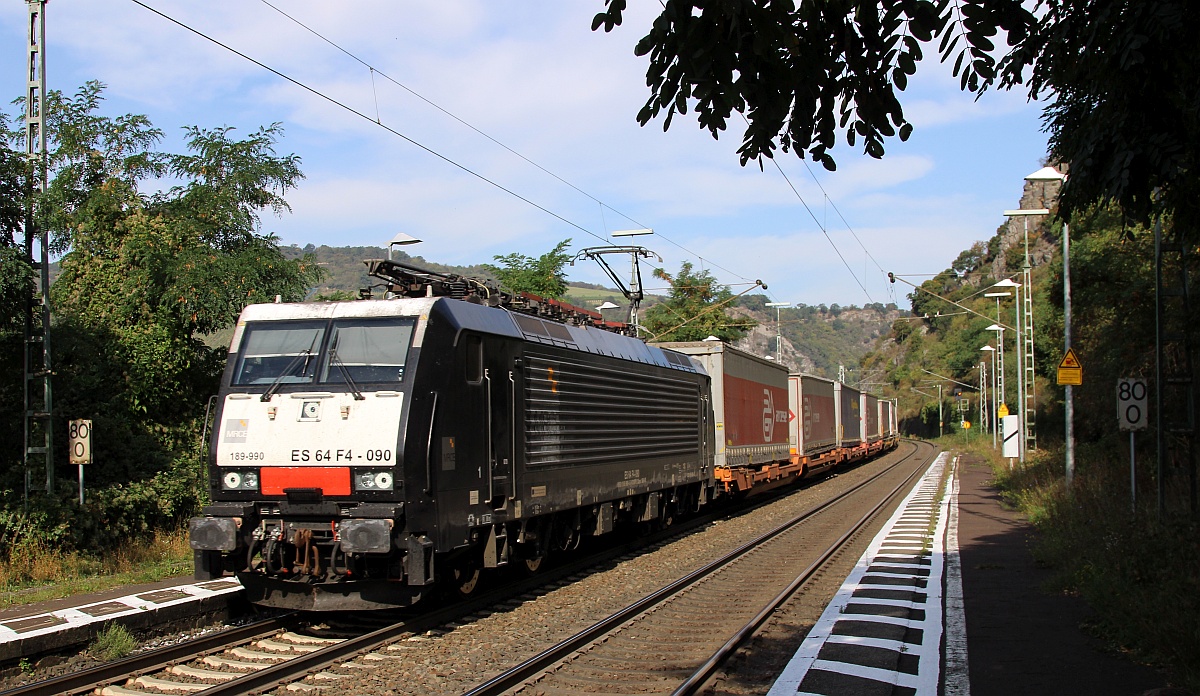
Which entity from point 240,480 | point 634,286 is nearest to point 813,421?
point 634,286

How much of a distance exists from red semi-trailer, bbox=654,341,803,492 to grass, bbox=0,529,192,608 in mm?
10055

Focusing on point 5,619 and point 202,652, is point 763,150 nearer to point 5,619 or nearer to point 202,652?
point 202,652

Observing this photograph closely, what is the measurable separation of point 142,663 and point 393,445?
2571mm

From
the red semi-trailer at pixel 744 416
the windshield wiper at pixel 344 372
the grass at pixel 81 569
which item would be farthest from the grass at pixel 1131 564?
the grass at pixel 81 569

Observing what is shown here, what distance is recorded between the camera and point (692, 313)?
46.1 meters

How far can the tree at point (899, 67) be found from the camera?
190 inches

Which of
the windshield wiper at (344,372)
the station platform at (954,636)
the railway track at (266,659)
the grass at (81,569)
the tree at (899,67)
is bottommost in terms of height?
the station platform at (954,636)

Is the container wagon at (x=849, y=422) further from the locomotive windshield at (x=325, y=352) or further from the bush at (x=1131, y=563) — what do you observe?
the locomotive windshield at (x=325, y=352)

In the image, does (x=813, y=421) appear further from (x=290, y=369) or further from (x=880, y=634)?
(x=290, y=369)

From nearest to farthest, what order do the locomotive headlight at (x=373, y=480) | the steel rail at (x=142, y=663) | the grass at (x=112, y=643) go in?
the steel rail at (x=142, y=663) < the grass at (x=112, y=643) < the locomotive headlight at (x=373, y=480)

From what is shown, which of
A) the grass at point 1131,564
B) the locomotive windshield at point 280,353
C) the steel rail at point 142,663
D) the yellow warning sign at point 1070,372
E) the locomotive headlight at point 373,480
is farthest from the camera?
the yellow warning sign at point 1070,372

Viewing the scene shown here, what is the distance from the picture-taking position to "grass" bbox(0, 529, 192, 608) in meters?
10.5

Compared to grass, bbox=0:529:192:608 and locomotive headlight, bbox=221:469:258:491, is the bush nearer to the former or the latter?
locomotive headlight, bbox=221:469:258:491

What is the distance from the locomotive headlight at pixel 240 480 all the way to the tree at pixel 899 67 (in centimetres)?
570
